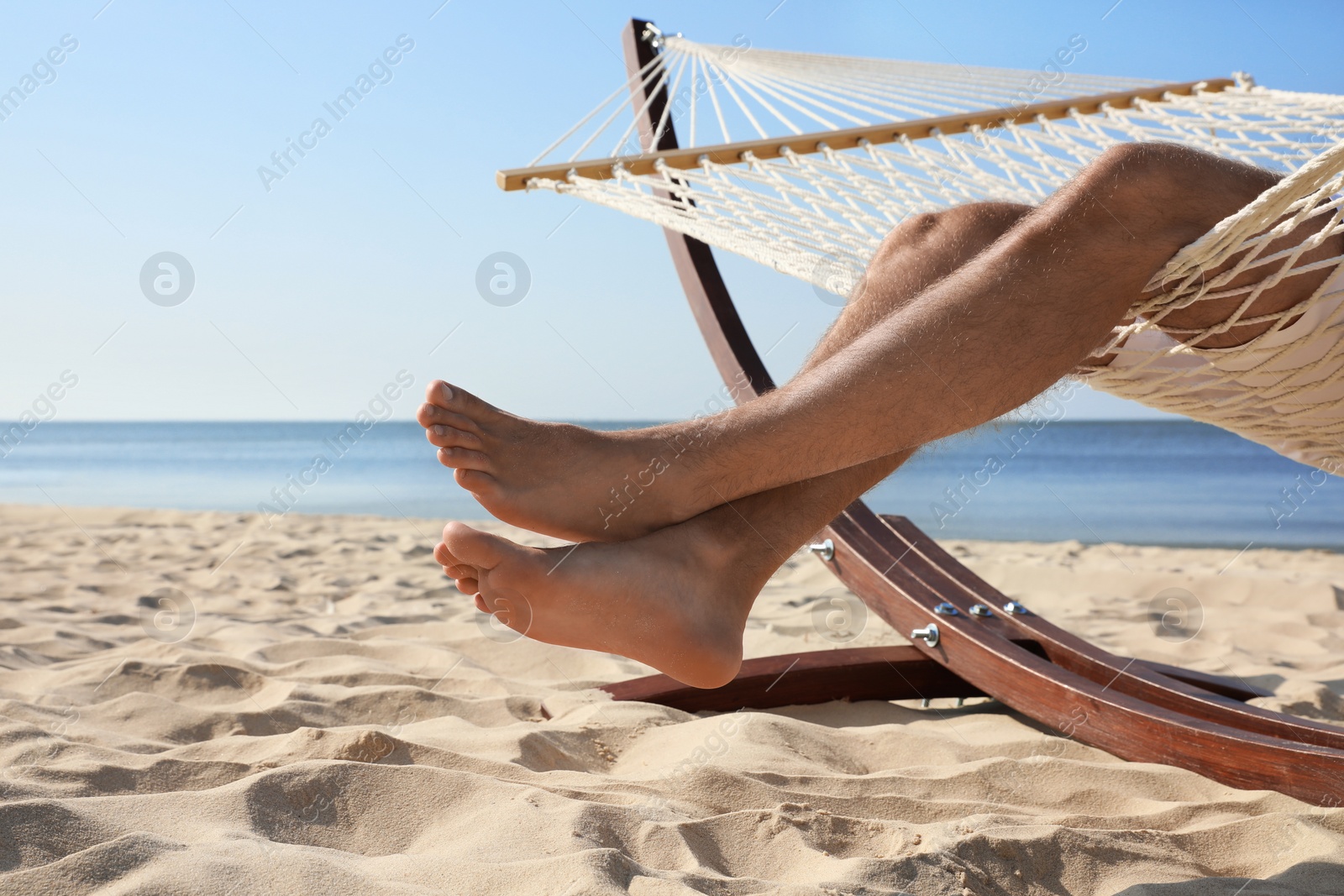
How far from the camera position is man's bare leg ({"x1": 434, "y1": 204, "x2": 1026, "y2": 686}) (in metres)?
0.74

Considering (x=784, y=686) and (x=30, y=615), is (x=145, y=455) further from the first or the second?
(x=784, y=686)

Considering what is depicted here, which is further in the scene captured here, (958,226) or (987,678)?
(987,678)

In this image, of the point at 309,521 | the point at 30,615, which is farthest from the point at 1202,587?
the point at 309,521

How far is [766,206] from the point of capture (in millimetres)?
1543

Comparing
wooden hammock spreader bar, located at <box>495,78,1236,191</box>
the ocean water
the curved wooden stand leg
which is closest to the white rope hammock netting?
wooden hammock spreader bar, located at <box>495,78,1236,191</box>

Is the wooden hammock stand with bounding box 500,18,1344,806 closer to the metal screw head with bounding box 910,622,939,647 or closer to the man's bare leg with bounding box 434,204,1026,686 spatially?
the metal screw head with bounding box 910,622,939,647

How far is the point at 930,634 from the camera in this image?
1363 millimetres

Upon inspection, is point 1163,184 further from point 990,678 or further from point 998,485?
point 998,485

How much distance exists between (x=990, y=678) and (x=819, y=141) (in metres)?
1.07

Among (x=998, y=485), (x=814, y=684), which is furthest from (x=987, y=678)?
(x=998, y=485)

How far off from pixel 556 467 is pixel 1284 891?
2.25 feet

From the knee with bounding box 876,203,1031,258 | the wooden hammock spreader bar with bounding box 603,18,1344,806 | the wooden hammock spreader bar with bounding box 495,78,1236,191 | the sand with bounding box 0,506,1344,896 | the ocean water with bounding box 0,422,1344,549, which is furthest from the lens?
the ocean water with bounding box 0,422,1344,549

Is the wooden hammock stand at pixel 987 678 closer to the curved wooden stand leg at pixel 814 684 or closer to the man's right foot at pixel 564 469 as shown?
the curved wooden stand leg at pixel 814 684

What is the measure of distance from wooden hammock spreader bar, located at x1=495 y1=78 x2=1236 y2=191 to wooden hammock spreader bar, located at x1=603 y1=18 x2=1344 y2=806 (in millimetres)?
253
